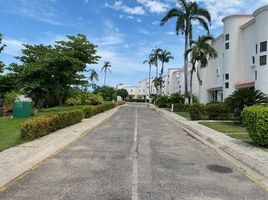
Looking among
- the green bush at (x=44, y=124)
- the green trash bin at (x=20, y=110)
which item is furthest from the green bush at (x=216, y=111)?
the green trash bin at (x=20, y=110)

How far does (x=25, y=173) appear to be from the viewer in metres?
9.23

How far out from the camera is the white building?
1524 inches

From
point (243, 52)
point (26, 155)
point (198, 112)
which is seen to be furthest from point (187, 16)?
point (26, 155)

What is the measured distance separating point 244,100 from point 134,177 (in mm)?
17878

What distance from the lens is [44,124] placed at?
16984 millimetres

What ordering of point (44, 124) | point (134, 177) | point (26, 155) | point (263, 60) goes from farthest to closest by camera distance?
point (263, 60), point (44, 124), point (26, 155), point (134, 177)

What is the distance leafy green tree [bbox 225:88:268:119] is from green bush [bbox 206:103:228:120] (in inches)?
220

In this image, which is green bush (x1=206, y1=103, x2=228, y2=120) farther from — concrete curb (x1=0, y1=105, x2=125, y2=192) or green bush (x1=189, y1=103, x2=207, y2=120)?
concrete curb (x1=0, y1=105, x2=125, y2=192)

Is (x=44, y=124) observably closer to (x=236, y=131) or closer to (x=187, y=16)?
(x=236, y=131)

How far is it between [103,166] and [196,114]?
22659 millimetres

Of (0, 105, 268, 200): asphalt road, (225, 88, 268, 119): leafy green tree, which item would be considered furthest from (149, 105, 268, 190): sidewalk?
(225, 88, 268, 119): leafy green tree

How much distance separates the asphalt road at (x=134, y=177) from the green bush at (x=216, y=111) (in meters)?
18.2

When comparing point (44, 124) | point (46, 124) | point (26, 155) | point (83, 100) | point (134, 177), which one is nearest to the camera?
point (134, 177)

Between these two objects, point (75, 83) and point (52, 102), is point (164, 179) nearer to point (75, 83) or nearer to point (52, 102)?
point (75, 83)
